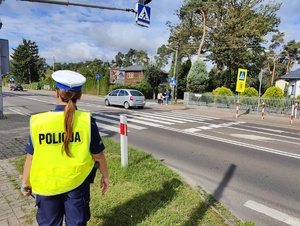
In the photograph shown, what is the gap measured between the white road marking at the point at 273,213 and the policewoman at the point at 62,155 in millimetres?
2857

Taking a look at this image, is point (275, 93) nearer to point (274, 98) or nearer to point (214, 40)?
point (274, 98)

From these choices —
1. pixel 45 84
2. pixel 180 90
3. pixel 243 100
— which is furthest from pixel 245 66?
pixel 45 84

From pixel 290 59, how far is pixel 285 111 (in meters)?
53.6

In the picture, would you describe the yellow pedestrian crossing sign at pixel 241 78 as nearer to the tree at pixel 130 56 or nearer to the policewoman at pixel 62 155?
the policewoman at pixel 62 155

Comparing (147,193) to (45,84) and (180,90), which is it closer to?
(180,90)

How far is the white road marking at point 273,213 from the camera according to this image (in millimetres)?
3172

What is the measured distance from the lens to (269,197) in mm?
3871

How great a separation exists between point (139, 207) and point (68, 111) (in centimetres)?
201

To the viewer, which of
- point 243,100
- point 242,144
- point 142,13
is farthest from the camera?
point 243,100

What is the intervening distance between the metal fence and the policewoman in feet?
55.2

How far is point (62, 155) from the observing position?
1.69m

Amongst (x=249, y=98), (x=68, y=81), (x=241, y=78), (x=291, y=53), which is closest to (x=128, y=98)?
(x=241, y=78)

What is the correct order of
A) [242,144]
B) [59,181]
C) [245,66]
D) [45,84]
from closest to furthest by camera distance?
[59,181], [242,144], [245,66], [45,84]

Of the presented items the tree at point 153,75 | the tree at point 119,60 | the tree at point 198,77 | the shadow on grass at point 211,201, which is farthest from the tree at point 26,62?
the shadow on grass at point 211,201
